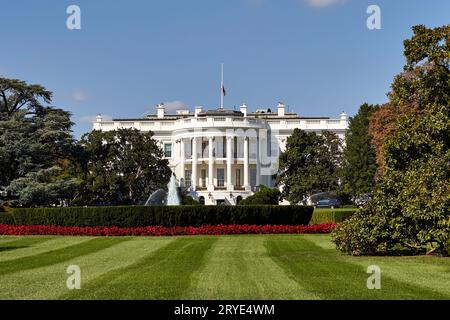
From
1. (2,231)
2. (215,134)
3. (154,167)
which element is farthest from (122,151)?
(2,231)

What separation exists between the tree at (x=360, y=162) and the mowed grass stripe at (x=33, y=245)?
111 feet

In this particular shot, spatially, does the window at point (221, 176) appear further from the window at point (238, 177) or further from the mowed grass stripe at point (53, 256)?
the mowed grass stripe at point (53, 256)

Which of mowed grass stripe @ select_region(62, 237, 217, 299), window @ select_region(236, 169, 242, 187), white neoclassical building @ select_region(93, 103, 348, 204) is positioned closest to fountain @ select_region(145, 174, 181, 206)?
white neoclassical building @ select_region(93, 103, 348, 204)

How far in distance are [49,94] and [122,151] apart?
1107cm

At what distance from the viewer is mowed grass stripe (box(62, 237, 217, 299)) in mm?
11516

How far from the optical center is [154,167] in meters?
58.2

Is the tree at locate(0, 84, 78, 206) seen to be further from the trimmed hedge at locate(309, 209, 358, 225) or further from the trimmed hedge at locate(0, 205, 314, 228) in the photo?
the trimmed hedge at locate(309, 209, 358, 225)

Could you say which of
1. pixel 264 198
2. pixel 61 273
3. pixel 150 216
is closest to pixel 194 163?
pixel 264 198

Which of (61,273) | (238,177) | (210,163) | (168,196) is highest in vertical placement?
(210,163)

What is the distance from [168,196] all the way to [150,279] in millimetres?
41815

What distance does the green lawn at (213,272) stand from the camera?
11.6 meters

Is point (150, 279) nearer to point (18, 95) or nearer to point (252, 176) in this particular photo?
point (18, 95)

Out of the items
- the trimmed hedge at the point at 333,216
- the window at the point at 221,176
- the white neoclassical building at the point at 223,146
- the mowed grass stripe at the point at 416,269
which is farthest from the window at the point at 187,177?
the mowed grass stripe at the point at 416,269

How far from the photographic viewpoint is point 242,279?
13523mm
